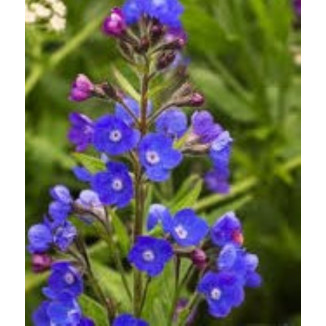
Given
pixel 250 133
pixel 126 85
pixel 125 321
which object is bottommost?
pixel 125 321

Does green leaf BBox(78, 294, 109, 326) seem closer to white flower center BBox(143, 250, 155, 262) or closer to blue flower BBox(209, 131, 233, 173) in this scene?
white flower center BBox(143, 250, 155, 262)

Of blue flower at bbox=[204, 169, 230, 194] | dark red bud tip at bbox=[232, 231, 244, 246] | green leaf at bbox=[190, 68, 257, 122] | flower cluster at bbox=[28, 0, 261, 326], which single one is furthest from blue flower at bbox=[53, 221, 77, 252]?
green leaf at bbox=[190, 68, 257, 122]

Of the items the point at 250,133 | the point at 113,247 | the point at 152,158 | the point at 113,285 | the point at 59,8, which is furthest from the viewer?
the point at 250,133

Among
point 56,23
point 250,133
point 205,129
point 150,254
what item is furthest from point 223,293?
point 250,133

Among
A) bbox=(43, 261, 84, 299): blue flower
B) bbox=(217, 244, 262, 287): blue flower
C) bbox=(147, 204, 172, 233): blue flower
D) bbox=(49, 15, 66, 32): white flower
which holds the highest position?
bbox=(49, 15, 66, 32): white flower

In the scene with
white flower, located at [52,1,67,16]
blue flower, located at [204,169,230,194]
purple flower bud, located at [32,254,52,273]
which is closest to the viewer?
purple flower bud, located at [32,254,52,273]

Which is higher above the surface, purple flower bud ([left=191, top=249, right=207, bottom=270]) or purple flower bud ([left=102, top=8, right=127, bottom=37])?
purple flower bud ([left=102, top=8, right=127, bottom=37])

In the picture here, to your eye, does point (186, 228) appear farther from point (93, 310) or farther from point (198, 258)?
point (93, 310)
